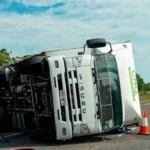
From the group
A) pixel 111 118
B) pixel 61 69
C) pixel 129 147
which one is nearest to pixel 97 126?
pixel 111 118

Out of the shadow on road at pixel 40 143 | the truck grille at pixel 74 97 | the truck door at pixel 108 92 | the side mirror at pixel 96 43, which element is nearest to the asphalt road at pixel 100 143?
the shadow on road at pixel 40 143

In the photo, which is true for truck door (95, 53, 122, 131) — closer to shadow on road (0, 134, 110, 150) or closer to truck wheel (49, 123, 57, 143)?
shadow on road (0, 134, 110, 150)

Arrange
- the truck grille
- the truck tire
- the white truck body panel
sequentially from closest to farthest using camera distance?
the truck grille → the truck tire → the white truck body panel

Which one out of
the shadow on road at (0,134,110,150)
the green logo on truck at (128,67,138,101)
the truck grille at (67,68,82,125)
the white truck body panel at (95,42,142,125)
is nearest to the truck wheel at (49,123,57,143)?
the shadow on road at (0,134,110,150)

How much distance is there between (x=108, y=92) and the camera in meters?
8.89

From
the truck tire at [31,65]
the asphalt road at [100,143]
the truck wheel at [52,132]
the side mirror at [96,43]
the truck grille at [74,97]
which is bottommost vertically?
the asphalt road at [100,143]

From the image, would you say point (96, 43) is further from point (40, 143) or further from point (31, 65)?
point (40, 143)

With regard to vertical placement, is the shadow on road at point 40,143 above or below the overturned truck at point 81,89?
below

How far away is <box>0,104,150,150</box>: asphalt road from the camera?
321 inches

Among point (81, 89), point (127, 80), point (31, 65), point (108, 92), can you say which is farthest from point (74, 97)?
point (127, 80)

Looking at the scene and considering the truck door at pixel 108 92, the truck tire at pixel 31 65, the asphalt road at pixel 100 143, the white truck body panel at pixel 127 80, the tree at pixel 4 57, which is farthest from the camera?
the tree at pixel 4 57

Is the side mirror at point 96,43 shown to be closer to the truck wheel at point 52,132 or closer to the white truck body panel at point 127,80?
the white truck body panel at point 127,80

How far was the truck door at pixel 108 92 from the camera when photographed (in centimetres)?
881

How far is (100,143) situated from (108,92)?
1218 millimetres
